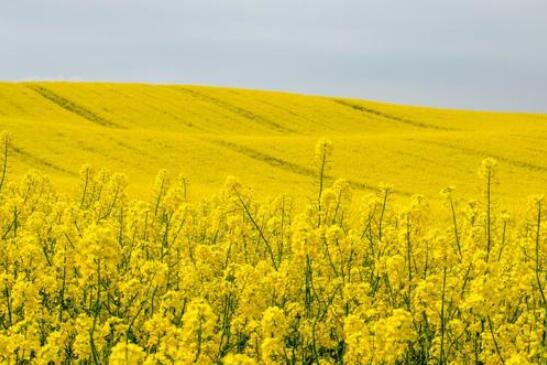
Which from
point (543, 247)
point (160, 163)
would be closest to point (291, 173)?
point (160, 163)

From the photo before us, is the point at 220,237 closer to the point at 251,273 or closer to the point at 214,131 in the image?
the point at 251,273

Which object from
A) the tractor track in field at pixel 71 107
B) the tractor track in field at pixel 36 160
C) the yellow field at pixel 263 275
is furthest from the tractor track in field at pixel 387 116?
the tractor track in field at pixel 36 160

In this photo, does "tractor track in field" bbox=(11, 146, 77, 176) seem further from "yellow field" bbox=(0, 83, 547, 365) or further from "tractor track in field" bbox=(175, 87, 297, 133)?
"tractor track in field" bbox=(175, 87, 297, 133)

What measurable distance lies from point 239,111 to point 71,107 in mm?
8812

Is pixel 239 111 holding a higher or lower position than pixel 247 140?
higher

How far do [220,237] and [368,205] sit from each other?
9.19 ft

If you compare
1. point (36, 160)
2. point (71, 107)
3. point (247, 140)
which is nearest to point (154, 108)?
point (71, 107)

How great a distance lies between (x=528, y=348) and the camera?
4.57m

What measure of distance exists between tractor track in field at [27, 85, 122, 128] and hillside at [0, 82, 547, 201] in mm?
52

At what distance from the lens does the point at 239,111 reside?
39688mm

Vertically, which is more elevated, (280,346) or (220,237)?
(280,346)

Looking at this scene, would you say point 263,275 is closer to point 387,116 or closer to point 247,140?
point 247,140

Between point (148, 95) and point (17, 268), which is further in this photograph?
point (148, 95)

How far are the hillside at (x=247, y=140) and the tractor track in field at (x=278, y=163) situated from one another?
4 cm
